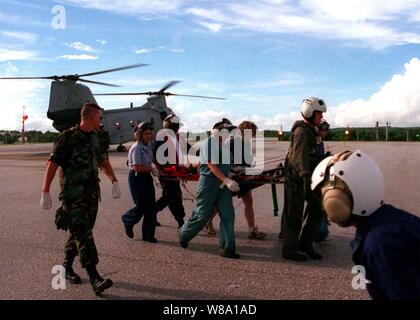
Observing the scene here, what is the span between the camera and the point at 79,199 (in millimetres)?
4754

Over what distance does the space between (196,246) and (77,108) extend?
19458 mm

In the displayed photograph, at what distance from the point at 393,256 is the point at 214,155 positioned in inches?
168

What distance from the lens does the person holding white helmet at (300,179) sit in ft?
18.5

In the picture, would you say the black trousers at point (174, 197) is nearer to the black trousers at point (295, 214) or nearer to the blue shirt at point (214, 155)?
the blue shirt at point (214, 155)

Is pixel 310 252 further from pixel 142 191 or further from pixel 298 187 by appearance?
pixel 142 191

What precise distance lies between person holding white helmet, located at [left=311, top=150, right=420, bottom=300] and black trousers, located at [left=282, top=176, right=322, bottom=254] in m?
3.43

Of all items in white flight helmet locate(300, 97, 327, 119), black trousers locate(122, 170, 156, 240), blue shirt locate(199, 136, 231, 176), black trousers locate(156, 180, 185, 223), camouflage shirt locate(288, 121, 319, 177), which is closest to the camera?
camouflage shirt locate(288, 121, 319, 177)

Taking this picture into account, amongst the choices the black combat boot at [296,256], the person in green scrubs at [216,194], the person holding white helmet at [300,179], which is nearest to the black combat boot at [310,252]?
the person holding white helmet at [300,179]

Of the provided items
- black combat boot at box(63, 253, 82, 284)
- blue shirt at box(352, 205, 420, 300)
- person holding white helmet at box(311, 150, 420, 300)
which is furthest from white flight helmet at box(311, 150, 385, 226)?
black combat boot at box(63, 253, 82, 284)

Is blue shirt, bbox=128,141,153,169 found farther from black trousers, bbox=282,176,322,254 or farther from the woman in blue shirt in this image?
black trousers, bbox=282,176,322,254

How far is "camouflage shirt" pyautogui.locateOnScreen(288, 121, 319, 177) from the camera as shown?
219 inches

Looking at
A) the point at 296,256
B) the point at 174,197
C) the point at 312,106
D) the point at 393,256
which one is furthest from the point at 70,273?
the point at 393,256
